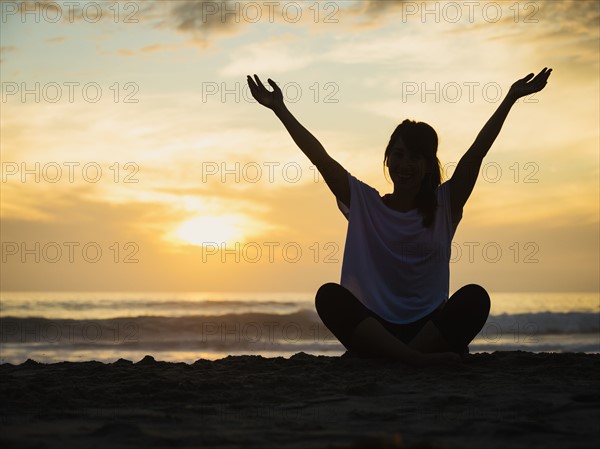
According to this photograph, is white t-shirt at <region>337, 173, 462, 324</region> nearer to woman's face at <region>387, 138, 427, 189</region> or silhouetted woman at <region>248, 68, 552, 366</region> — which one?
silhouetted woman at <region>248, 68, 552, 366</region>

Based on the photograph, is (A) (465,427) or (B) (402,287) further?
(B) (402,287)

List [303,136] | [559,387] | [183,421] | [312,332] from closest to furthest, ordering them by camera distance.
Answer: [183,421] < [559,387] < [303,136] < [312,332]

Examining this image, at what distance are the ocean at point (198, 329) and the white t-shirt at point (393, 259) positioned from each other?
7.31 m

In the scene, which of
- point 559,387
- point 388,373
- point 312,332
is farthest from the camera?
point 312,332

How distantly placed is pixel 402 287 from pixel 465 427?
1.90 meters

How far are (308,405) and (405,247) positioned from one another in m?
1.60

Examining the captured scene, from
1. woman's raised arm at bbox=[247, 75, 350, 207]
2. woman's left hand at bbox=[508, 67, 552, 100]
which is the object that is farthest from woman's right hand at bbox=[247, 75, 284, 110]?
woman's left hand at bbox=[508, 67, 552, 100]

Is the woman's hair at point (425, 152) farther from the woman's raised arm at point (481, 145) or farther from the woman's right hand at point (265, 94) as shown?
the woman's right hand at point (265, 94)

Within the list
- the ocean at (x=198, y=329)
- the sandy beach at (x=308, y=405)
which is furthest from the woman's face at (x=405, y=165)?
the ocean at (x=198, y=329)

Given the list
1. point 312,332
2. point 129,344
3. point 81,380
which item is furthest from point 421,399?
point 312,332

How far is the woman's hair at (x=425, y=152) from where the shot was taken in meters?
4.69

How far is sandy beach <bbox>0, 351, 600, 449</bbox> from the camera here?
107 inches

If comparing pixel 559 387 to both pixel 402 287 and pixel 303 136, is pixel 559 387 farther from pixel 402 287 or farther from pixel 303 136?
pixel 303 136

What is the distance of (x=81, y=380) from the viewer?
14.5ft
